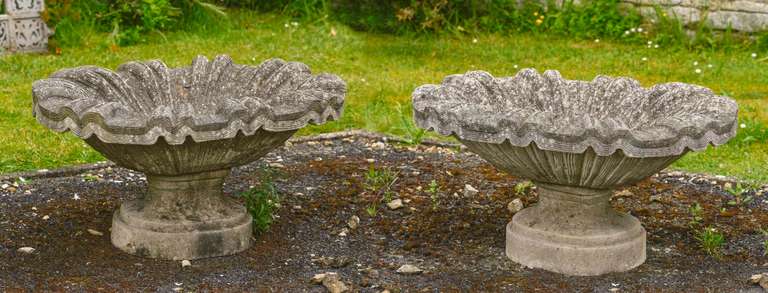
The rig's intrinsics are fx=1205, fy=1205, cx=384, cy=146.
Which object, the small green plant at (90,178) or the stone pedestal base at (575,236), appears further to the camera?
the small green plant at (90,178)

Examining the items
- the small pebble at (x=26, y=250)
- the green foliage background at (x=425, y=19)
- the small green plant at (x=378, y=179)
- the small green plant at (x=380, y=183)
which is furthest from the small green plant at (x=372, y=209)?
the green foliage background at (x=425, y=19)

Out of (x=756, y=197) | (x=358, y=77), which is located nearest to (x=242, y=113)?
(x=756, y=197)

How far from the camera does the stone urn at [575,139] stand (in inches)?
177

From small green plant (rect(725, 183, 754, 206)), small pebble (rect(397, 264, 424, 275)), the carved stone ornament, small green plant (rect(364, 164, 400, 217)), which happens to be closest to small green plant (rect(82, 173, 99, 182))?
small green plant (rect(364, 164, 400, 217))

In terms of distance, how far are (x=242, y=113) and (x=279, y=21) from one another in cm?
635

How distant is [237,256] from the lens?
5.20 metres

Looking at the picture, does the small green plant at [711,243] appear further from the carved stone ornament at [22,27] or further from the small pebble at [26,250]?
the carved stone ornament at [22,27]

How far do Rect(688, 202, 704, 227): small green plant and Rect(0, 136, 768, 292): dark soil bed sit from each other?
0.03 meters

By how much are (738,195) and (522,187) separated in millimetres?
1096

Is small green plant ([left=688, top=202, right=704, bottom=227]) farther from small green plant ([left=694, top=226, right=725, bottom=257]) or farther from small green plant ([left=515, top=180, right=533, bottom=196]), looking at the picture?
small green plant ([left=515, top=180, right=533, bottom=196])

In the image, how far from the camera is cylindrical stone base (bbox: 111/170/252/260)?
5133 mm

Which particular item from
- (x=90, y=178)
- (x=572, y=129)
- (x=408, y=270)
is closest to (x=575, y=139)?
(x=572, y=129)

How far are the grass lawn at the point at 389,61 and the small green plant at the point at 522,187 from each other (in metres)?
1.16

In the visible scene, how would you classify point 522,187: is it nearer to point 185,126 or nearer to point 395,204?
point 395,204
